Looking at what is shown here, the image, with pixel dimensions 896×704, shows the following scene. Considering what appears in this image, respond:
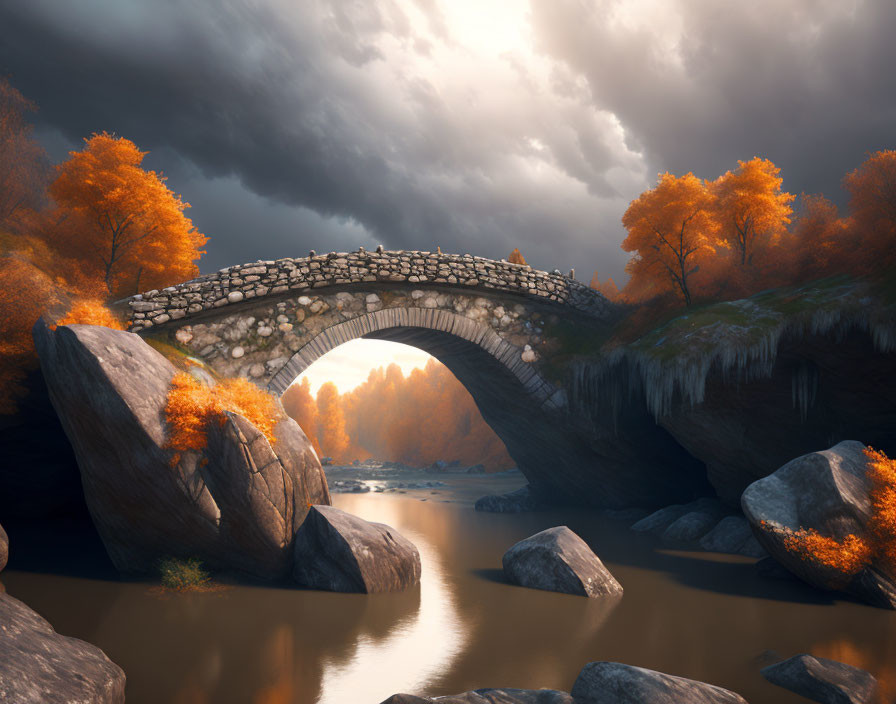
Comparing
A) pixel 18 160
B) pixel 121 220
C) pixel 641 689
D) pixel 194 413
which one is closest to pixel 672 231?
pixel 194 413

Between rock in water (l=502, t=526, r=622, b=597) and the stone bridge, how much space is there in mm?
8551

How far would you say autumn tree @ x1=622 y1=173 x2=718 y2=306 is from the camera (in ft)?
61.9

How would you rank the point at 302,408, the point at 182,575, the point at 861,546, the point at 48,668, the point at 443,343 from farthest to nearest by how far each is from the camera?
the point at 302,408, the point at 443,343, the point at 182,575, the point at 861,546, the point at 48,668

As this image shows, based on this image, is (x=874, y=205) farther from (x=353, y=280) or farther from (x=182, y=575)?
(x=182, y=575)

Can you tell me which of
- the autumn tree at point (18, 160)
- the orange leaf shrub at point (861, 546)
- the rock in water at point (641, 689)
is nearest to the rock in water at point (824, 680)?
the rock in water at point (641, 689)

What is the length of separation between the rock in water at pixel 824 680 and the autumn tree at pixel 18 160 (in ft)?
94.4

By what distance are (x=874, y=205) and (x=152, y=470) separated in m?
17.7

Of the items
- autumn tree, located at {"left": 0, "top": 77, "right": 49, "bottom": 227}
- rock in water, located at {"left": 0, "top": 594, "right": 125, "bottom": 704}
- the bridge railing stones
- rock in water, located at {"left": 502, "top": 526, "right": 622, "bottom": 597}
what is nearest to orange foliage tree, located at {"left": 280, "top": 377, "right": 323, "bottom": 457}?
autumn tree, located at {"left": 0, "top": 77, "right": 49, "bottom": 227}

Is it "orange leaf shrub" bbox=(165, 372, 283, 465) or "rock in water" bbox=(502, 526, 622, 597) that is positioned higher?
"orange leaf shrub" bbox=(165, 372, 283, 465)

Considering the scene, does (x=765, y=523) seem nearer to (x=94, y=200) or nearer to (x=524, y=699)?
(x=524, y=699)

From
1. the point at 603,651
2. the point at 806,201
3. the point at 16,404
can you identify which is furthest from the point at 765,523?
the point at 16,404

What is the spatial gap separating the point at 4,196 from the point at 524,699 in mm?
28442

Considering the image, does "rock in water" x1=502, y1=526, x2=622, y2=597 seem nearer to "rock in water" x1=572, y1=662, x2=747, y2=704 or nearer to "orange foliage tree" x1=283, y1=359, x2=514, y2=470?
"rock in water" x1=572, y1=662, x2=747, y2=704

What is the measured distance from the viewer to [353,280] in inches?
660
